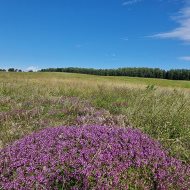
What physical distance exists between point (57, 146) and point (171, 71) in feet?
514

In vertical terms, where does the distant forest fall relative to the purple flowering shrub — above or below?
above

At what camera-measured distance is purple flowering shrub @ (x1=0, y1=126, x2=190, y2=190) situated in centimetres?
345

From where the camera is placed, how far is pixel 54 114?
8.07 metres

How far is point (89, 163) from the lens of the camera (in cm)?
356

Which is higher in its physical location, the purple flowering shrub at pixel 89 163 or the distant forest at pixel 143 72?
the distant forest at pixel 143 72

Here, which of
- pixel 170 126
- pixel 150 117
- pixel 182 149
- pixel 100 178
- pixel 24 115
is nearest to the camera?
pixel 100 178

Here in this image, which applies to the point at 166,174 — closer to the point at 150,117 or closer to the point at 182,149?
the point at 182,149

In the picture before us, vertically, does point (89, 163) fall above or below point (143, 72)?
below

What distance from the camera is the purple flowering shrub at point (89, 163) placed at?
11.3 feet

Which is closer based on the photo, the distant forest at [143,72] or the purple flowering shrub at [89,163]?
the purple flowering shrub at [89,163]

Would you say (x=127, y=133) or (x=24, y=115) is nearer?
(x=127, y=133)

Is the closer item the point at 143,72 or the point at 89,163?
the point at 89,163

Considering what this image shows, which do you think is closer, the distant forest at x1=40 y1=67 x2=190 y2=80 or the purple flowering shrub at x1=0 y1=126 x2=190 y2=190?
the purple flowering shrub at x1=0 y1=126 x2=190 y2=190

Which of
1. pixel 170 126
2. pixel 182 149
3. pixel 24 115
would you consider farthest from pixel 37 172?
pixel 24 115
